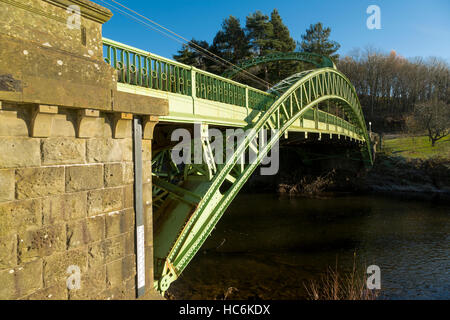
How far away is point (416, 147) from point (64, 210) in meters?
42.9

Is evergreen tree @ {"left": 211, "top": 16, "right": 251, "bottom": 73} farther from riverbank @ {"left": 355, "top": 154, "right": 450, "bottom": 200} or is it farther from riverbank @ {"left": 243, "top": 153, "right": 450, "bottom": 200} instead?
riverbank @ {"left": 355, "top": 154, "right": 450, "bottom": 200}

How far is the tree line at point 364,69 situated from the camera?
36188 millimetres

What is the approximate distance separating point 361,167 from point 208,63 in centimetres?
2192

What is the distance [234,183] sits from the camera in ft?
28.0

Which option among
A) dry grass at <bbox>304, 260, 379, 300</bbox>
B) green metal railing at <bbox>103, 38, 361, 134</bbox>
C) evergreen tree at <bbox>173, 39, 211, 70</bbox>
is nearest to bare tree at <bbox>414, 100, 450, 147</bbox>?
evergreen tree at <bbox>173, 39, 211, 70</bbox>

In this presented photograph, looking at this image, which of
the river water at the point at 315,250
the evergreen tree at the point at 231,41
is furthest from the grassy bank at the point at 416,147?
the evergreen tree at the point at 231,41

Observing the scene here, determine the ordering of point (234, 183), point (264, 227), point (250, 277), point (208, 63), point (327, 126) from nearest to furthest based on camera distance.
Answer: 1. point (234, 183)
2. point (250, 277)
3. point (264, 227)
4. point (327, 126)
5. point (208, 63)

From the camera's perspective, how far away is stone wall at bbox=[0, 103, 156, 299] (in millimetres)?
2961

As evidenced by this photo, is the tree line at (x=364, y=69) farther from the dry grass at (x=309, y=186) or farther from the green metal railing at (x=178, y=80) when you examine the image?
the green metal railing at (x=178, y=80)

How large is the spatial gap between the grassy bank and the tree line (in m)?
1.79

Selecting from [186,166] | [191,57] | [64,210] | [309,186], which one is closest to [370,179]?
[309,186]

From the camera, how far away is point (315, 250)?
14.2m
